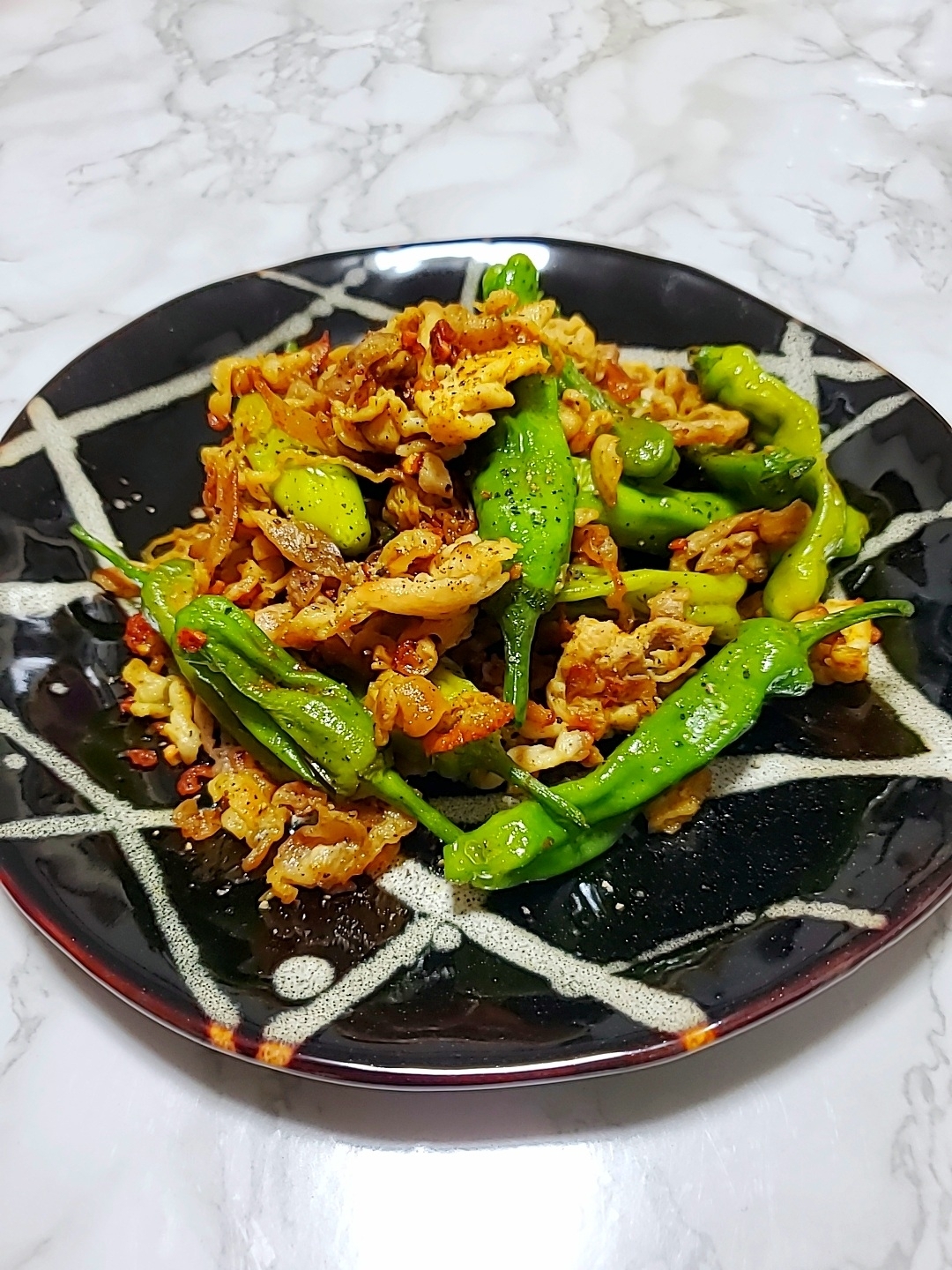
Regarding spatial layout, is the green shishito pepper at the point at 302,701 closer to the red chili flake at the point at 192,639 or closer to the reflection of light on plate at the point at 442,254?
the red chili flake at the point at 192,639

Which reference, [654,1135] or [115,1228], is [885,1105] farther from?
[115,1228]

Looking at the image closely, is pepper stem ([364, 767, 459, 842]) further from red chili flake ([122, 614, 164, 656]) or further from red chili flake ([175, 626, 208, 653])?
red chili flake ([122, 614, 164, 656])

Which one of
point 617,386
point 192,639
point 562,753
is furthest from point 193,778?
point 617,386

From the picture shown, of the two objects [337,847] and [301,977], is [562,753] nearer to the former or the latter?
[337,847]

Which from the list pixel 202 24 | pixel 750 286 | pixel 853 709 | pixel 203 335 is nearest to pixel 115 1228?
pixel 853 709

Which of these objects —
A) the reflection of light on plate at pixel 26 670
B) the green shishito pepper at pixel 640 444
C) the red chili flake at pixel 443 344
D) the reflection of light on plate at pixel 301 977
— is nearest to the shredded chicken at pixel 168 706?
the reflection of light on plate at pixel 26 670

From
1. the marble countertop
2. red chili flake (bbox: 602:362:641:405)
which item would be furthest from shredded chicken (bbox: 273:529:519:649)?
the marble countertop
